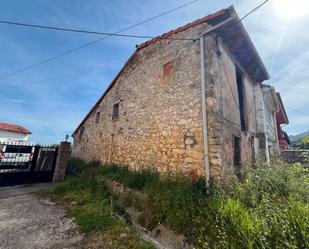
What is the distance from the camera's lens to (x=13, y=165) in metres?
7.45

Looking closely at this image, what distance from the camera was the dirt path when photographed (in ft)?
10.1

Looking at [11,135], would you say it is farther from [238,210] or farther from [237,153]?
[238,210]

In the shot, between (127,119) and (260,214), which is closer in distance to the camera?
(260,214)

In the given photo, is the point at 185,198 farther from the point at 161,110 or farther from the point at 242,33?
the point at 242,33

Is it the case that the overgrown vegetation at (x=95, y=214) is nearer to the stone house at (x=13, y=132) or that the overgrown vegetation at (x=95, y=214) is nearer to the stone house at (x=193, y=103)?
the stone house at (x=193, y=103)

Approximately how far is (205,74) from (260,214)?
3.86 meters

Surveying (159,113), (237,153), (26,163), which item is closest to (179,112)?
(159,113)

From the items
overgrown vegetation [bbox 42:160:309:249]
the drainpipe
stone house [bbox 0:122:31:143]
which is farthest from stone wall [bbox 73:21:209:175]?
stone house [bbox 0:122:31:143]

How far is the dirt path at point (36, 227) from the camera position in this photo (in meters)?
3.07

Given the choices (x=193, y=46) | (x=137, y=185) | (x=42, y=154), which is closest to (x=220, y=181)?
(x=137, y=185)

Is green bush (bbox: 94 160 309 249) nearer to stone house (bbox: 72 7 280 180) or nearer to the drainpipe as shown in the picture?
the drainpipe

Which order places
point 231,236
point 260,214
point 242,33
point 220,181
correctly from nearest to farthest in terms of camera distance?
1. point 231,236
2. point 260,214
3. point 220,181
4. point 242,33

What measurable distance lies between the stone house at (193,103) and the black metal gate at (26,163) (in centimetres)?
301

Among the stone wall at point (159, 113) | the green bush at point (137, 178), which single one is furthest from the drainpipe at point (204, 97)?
the green bush at point (137, 178)
